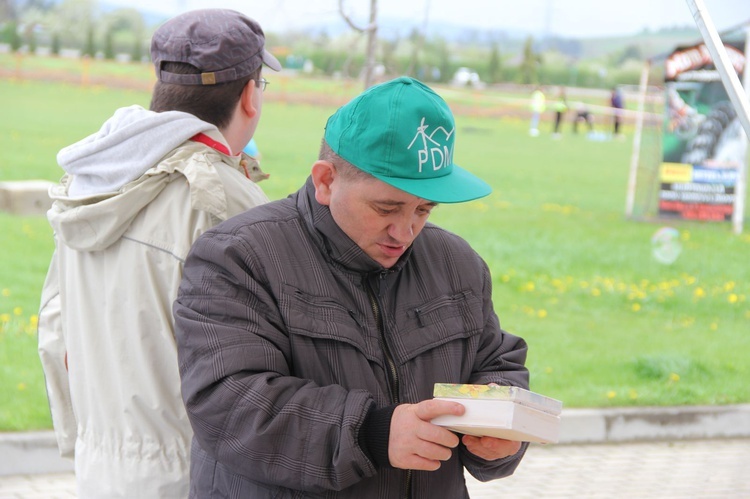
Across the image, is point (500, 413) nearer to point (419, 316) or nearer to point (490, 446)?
point (490, 446)

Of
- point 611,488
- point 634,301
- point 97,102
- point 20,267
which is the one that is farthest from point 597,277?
point 97,102

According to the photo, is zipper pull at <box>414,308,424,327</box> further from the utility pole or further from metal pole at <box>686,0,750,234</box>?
the utility pole

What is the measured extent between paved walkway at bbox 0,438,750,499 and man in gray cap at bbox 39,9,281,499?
2.82 metres

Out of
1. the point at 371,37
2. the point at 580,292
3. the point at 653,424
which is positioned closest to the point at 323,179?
the point at 371,37

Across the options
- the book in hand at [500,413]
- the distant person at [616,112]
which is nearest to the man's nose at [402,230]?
the book in hand at [500,413]

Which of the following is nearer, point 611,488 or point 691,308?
point 611,488

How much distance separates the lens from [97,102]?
33.2m

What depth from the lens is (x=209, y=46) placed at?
2555mm

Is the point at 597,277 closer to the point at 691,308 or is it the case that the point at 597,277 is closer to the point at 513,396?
the point at 691,308

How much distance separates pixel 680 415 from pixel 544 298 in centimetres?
272

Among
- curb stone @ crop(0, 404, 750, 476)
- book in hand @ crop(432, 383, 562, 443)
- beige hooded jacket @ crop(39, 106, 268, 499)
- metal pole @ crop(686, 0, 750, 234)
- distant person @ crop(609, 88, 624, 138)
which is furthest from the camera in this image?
distant person @ crop(609, 88, 624, 138)

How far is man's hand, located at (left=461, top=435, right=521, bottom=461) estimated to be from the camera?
2.10m

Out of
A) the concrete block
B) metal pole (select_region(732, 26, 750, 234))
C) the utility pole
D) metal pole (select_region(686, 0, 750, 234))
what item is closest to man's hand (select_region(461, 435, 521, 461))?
metal pole (select_region(686, 0, 750, 234))

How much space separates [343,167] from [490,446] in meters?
0.64
